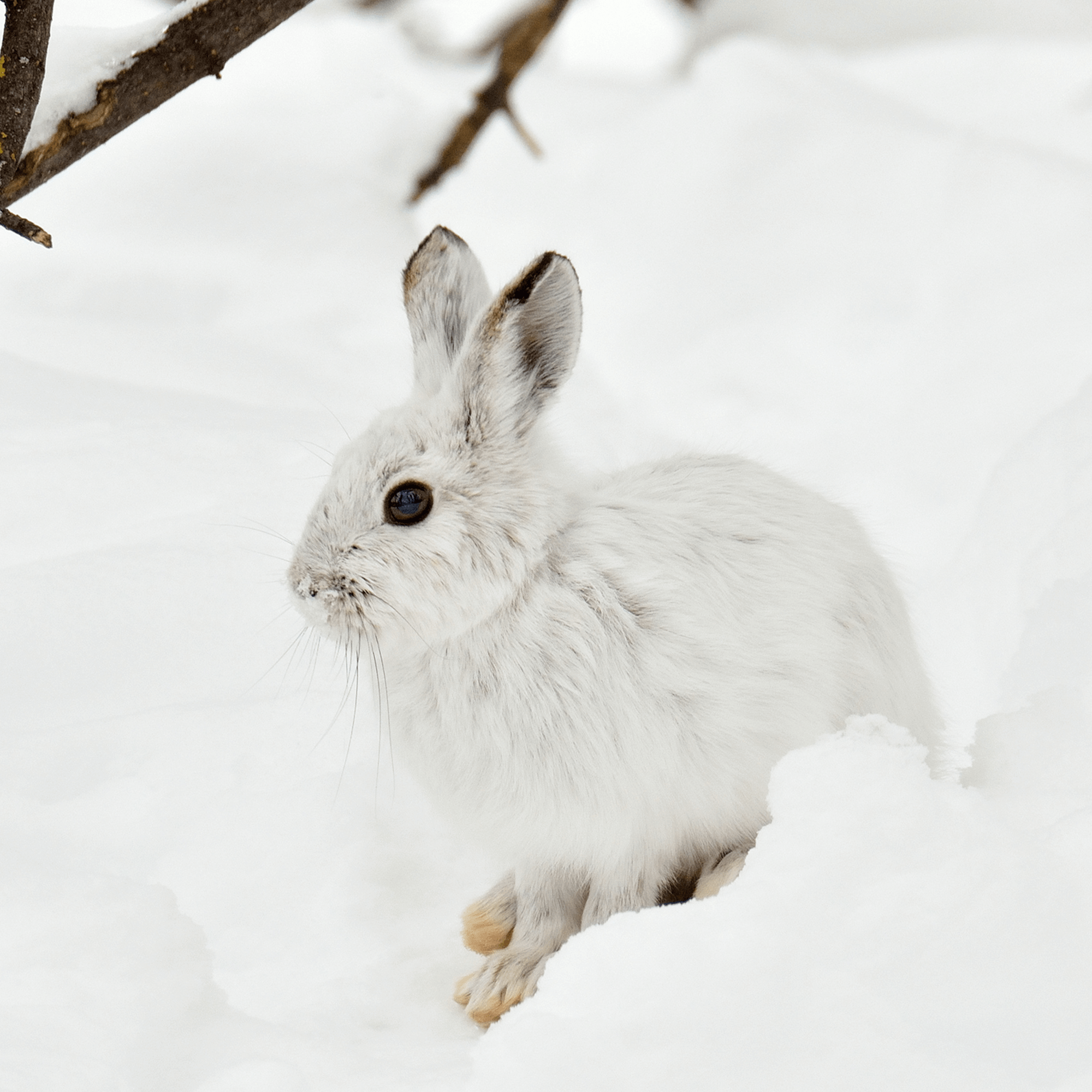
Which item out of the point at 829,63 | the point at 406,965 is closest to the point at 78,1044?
the point at 406,965

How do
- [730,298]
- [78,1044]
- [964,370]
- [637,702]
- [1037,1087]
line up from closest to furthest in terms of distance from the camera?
[1037,1087]
[78,1044]
[637,702]
[964,370]
[730,298]

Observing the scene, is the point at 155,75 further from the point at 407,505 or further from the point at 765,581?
the point at 765,581

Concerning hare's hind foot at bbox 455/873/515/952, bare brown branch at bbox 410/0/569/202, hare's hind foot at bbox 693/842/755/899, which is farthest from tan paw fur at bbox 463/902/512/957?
bare brown branch at bbox 410/0/569/202

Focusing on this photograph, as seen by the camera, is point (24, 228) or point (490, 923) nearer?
point (24, 228)

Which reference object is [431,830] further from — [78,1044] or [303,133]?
[303,133]

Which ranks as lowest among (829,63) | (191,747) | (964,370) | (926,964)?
(191,747)

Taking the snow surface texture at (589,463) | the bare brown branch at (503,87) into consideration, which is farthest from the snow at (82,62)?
the bare brown branch at (503,87)

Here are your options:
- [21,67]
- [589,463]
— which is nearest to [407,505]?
[21,67]
